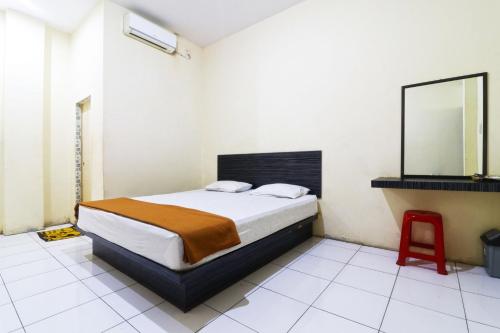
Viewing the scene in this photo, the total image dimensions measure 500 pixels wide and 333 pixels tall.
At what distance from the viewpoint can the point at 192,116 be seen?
4.51 metres

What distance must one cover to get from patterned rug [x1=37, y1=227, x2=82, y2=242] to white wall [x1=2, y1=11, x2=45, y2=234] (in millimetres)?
296

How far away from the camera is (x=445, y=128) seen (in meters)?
2.43

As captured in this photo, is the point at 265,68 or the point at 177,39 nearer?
the point at 265,68

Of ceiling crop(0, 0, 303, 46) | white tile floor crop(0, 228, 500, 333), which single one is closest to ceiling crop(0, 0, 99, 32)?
ceiling crop(0, 0, 303, 46)

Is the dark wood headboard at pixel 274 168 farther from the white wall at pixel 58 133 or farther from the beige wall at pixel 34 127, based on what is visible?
the beige wall at pixel 34 127

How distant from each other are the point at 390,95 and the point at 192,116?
325cm

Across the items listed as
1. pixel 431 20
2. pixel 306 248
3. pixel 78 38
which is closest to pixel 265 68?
pixel 431 20

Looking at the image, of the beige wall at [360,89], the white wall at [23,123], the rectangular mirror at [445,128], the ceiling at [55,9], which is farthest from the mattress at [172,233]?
the ceiling at [55,9]

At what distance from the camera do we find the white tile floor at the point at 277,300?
1.46 metres

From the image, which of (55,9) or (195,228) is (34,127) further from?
(195,228)

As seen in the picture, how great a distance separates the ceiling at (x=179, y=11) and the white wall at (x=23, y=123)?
321 millimetres

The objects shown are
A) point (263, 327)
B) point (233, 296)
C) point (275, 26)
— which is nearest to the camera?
point (263, 327)

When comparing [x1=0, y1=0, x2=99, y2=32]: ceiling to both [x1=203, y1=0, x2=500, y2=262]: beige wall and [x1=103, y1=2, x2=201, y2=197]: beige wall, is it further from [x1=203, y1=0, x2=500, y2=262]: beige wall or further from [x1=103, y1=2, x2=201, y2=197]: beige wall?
[x1=203, y1=0, x2=500, y2=262]: beige wall

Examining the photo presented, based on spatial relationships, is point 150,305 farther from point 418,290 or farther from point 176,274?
Result: point 418,290
